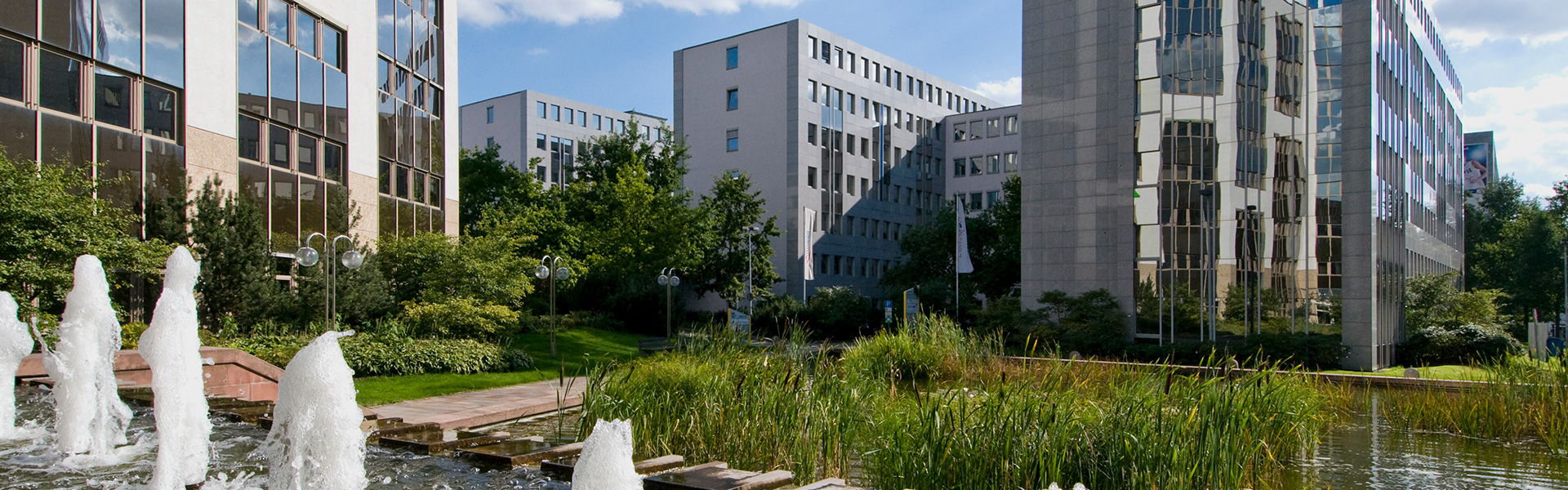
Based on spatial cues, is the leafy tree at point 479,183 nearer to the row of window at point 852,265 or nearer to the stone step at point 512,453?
the row of window at point 852,265

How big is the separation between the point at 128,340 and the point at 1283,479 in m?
16.6

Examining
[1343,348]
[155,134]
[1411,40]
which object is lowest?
[1343,348]

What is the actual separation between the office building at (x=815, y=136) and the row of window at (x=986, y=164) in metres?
3.48

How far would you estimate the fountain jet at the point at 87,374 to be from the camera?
944cm

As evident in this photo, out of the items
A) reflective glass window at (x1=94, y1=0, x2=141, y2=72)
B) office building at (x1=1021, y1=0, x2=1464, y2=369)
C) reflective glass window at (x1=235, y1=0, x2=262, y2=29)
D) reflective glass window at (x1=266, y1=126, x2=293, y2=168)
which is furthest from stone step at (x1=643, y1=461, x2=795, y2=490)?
office building at (x1=1021, y1=0, x2=1464, y2=369)

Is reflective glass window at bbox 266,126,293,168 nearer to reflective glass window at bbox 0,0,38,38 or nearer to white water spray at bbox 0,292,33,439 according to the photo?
reflective glass window at bbox 0,0,38,38

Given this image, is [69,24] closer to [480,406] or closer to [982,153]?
[480,406]

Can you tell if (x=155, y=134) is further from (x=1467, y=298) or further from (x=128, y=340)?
(x=1467, y=298)

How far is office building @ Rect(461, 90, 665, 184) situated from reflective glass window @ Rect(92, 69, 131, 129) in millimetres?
60896

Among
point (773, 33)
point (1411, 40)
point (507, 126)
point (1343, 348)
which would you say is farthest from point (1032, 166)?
point (507, 126)

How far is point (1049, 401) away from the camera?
26.0 ft

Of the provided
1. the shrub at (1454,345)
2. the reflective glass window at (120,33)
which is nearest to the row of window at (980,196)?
the shrub at (1454,345)

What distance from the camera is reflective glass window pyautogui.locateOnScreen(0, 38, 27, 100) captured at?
17125 mm

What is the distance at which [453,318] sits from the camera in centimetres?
2369
